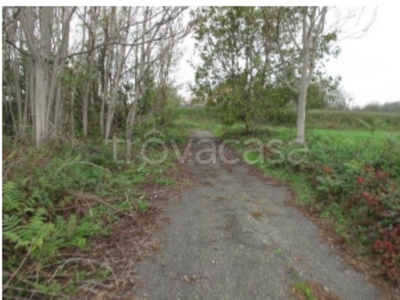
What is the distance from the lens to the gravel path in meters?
2.73

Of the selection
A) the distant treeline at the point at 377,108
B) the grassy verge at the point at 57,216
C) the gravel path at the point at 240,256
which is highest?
the distant treeline at the point at 377,108

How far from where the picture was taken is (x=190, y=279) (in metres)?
2.85

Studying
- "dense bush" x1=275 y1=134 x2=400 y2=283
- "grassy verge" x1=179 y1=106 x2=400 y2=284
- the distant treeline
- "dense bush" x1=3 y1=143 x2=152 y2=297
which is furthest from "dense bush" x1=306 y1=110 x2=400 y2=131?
"dense bush" x1=3 y1=143 x2=152 y2=297

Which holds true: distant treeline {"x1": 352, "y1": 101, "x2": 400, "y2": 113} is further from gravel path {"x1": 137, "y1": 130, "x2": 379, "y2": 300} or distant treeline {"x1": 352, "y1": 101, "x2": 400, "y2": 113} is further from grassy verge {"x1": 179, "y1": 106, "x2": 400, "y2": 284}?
gravel path {"x1": 137, "y1": 130, "x2": 379, "y2": 300}

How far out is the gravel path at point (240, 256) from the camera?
2734mm

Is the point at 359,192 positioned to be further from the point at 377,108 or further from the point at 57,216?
the point at 377,108

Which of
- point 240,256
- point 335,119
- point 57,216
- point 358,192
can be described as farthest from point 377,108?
point 57,216

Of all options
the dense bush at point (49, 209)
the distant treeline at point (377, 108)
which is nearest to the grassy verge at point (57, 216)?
the dense bush at point (49, 209)

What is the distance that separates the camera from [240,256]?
331cm

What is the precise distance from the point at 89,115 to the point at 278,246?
35.1 feet

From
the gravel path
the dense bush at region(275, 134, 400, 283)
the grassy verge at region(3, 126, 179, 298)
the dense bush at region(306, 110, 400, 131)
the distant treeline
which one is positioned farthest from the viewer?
the distant treeline

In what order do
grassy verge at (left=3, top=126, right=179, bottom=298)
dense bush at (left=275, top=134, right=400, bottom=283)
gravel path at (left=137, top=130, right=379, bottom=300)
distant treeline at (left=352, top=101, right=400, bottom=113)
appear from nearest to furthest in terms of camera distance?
grassy verge at (left=3, top=126, right=179, bottom=298), gravel path at (left=137, top=130, right=379, bottom=300), dense bush at (left=275, top=134, right=400, bottom=283), distant treeline at (left=352, top=101, right=400, bottom=113)

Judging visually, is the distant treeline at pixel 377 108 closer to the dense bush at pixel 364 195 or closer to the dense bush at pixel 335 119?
the dense bush at pixel 335 119

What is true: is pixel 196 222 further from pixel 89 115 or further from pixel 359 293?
pixel 89 115
